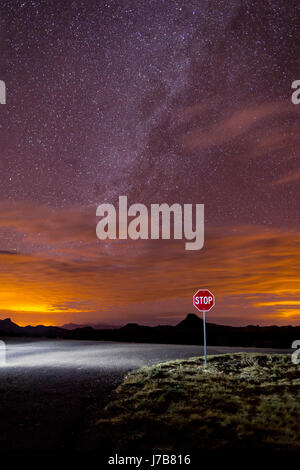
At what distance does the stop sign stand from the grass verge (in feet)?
6.90

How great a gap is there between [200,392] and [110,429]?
11.5ft

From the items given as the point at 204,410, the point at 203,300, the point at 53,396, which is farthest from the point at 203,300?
the point at 53,396

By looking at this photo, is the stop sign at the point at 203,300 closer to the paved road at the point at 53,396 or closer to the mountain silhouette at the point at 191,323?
the paved road at the point at 53,396

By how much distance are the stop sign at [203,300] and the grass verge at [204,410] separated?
2.10 meters

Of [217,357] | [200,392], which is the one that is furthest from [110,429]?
[217,357]

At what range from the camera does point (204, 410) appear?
26.1ft

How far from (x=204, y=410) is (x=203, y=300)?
597 centimetres

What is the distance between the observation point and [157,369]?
503 inches

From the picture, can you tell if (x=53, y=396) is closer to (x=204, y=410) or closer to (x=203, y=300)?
(x=204, y=410)

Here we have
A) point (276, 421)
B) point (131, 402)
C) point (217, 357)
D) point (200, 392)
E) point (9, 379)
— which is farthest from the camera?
point (217, 357)
